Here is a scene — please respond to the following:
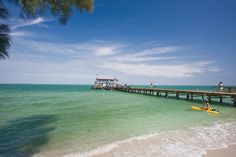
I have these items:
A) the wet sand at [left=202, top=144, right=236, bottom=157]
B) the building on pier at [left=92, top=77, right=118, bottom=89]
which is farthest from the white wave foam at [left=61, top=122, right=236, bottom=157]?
the building on pier at [left=92, top=77, right=118, bottom=89]

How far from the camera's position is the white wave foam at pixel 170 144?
733cm

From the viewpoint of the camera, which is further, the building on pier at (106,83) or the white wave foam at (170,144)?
the building on pier at (106,83)

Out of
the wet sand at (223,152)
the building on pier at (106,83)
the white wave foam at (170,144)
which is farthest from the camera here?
the building on pier at (106,83)

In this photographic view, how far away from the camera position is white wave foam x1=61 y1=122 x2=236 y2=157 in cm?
733

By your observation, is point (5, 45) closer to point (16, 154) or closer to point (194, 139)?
point (16, 154)

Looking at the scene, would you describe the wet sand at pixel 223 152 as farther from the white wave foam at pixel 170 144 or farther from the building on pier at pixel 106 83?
the building on pier at pixel 106 83

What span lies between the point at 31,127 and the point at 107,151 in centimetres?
668

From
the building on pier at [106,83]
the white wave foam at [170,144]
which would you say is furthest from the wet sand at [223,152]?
the building on pier at [106,83]

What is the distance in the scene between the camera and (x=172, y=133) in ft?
33.7

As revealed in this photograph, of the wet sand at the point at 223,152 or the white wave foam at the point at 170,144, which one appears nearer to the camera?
the wet sand at the point at 223,152

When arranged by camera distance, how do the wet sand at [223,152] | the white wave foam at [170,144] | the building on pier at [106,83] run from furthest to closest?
the building on pier at [106,83] < the white wave foam at [170,144] < the wet sand at [223,152]

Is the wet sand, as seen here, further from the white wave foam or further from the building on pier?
the building on pier

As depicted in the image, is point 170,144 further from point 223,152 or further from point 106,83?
point 106,83

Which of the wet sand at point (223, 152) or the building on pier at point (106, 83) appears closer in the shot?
the wet sand at point (223, 152)
